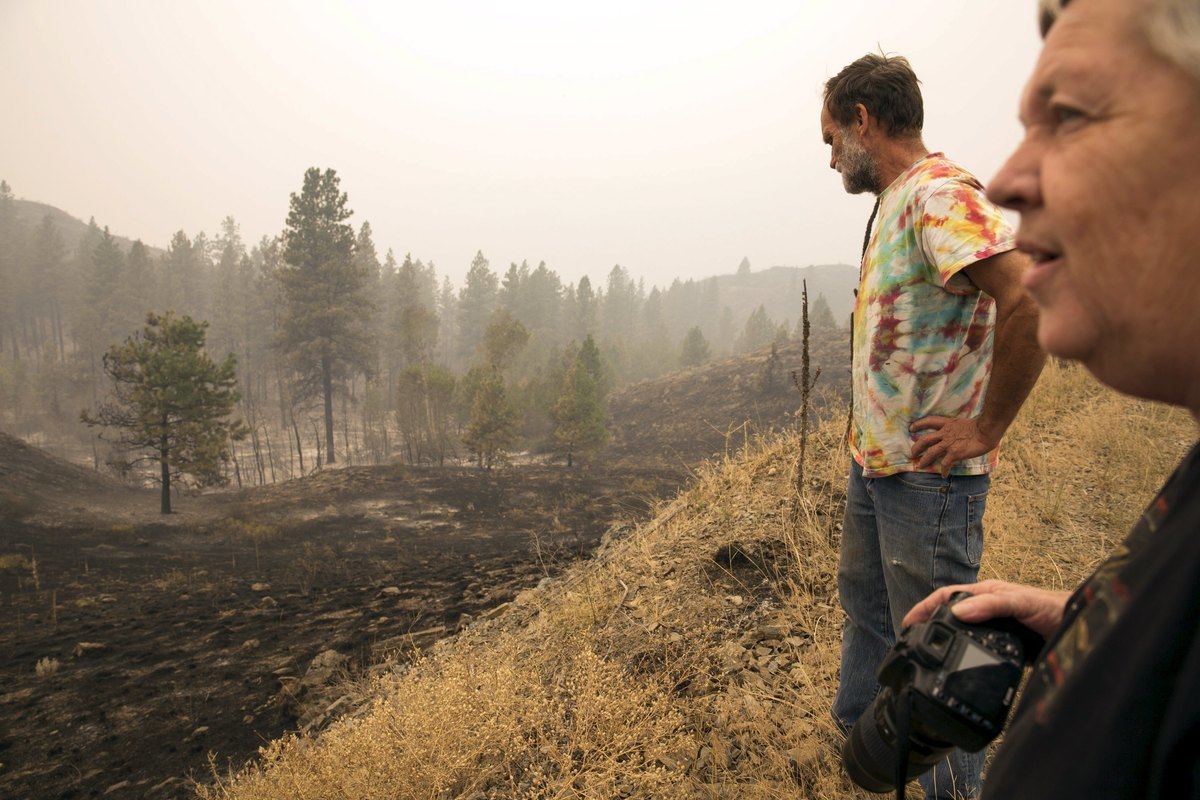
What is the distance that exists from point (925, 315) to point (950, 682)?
129 cm

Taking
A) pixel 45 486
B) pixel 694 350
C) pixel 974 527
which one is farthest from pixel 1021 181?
pixel 694 350

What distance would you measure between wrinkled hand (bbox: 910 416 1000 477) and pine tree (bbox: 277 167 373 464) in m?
35.8

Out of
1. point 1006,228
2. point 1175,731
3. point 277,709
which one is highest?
point 1006,228

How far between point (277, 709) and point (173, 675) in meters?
2.40

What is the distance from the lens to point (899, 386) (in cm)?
190

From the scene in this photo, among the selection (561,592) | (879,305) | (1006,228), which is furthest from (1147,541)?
(561,592)

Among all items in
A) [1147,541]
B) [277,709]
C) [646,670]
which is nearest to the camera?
[1147,541]

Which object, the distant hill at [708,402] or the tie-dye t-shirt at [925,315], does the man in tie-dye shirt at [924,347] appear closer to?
the tie-dye t-shirt at [925,315]

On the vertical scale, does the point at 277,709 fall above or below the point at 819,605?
below

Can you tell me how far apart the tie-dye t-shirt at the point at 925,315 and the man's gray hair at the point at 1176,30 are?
1.15 meters

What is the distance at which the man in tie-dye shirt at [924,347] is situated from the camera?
167 cm

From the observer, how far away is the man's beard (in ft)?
7.02

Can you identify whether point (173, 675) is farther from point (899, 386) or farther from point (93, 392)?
point (93, 392)

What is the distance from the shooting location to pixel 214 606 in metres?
10.7
